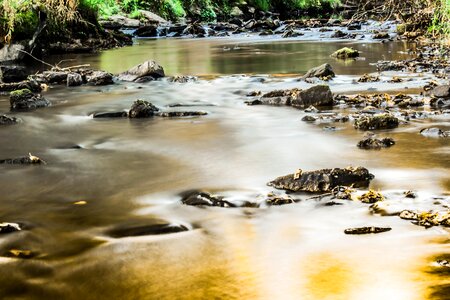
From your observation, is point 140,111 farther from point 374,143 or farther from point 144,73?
point 144,73

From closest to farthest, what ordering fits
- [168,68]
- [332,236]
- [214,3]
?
[332,236], [168,68], [214,3]

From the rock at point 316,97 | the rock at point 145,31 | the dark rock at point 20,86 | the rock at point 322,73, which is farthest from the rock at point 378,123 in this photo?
the rock at point 145,31

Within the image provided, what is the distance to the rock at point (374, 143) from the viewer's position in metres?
5.61

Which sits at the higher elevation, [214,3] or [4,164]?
[214,3]

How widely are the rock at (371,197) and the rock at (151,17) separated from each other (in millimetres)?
27885

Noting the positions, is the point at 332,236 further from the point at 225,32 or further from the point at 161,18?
the point at 161,18

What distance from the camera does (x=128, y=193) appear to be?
4.49 meters

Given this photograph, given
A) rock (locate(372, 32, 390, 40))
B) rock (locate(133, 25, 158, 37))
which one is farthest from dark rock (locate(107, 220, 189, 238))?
rock (locate(133, 25, 158, 37))

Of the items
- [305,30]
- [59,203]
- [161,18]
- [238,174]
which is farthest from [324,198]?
[161,18]

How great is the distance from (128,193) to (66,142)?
2.48 metres

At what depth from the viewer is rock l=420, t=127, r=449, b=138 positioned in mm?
6043

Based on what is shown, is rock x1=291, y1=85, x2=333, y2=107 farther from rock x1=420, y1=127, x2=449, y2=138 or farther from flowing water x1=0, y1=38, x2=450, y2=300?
rock x1=420, y1=127, x2=449, y2=138

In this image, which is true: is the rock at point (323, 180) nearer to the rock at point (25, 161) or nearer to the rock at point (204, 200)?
the rock at point (204, 200)

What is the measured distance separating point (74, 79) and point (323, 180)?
8670 millimetres
